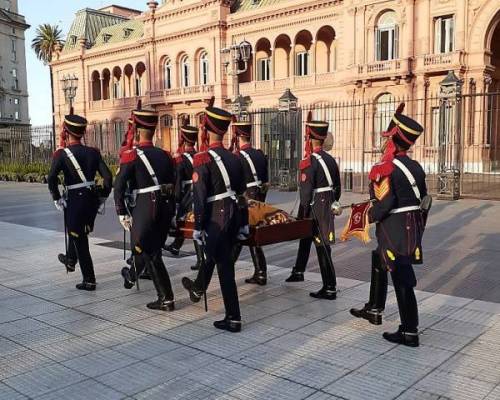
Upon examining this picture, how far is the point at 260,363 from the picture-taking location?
433 cm

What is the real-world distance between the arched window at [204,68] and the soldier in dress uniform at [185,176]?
1268 inches

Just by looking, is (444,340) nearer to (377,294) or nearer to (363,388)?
(377,294)

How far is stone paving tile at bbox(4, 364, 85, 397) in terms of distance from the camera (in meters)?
3.91

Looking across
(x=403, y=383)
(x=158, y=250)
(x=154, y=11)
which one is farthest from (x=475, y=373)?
(x=154, y=11)

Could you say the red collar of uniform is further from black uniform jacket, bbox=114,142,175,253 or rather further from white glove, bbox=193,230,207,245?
white glove, bbox=193,230,207,245

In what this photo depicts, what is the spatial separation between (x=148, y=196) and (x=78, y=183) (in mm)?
1444

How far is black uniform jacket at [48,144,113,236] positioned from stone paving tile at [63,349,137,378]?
95.7 inches

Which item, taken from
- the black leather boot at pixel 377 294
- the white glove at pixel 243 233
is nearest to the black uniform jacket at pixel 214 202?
the white glove at pixel 243 233

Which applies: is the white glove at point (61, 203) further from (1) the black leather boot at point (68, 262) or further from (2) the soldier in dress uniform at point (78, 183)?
(1) the black leather boot at point (68, 262)

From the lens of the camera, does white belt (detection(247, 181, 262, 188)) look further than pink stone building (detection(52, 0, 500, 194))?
No

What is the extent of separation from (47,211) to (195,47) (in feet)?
87.5

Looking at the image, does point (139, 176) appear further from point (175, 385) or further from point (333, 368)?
point (333, 368)

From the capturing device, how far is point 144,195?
564 centimetres

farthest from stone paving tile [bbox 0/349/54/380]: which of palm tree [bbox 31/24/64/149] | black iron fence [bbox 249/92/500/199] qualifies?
palm tree [bbox 31/24/64/149]
